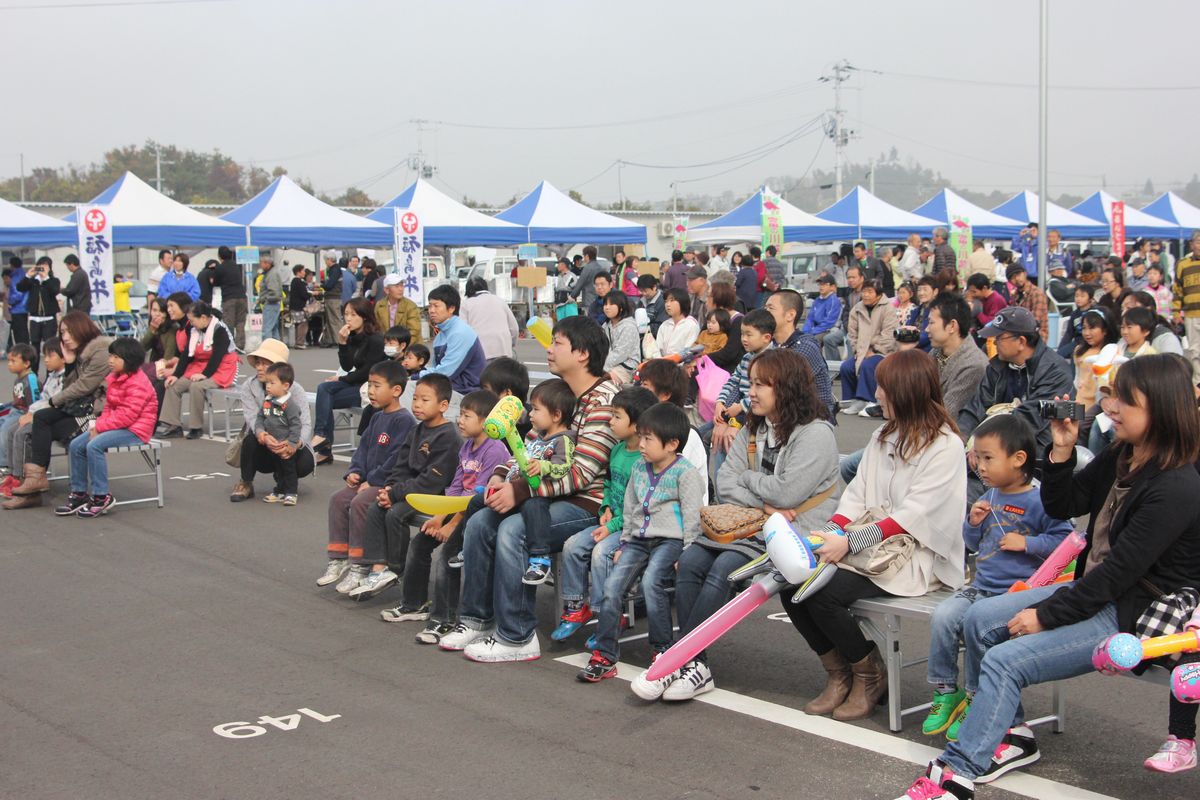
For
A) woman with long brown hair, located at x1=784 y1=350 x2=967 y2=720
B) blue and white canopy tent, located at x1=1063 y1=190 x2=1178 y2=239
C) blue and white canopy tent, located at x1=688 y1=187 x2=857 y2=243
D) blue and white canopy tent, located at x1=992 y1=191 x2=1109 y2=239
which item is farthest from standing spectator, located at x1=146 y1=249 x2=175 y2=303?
blue and white canopy tent, located at x1=1063 y1=190 x2=1178 y2=239

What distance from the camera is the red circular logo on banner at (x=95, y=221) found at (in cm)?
2020

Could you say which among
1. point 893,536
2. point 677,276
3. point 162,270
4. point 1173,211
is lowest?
point 893,536

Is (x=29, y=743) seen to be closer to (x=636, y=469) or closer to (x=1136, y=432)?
(x=636, y=469)

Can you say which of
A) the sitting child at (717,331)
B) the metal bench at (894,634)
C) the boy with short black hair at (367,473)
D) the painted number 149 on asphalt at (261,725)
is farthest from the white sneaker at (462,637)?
the sitting child at (717,331)

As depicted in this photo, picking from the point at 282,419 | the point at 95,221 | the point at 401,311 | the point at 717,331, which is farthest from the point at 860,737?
the point at 95,221

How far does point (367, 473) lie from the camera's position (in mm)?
7043

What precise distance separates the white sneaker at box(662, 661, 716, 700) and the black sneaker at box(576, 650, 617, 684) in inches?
16.8

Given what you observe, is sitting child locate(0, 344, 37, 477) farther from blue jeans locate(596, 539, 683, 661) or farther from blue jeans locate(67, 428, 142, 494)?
blue jeans locate(596, 539, 683, 661)

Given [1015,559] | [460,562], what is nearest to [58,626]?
[460,562]

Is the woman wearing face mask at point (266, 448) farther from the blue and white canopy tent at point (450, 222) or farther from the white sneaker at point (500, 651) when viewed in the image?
the blue and white canopy tent at point (450, 222)

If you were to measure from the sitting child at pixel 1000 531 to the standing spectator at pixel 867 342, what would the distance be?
9.14 m

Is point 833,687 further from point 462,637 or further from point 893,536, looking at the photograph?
point 462,637

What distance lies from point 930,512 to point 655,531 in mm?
1336

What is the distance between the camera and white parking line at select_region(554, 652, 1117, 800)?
404 centimetres
